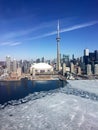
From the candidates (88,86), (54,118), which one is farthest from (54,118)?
(88,86)

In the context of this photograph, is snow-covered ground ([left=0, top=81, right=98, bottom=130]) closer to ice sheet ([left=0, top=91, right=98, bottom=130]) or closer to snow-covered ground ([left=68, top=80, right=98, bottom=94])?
ice sheet ([left=0, top=91, right=98, bottom=130])

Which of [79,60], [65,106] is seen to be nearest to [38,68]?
[79,60]

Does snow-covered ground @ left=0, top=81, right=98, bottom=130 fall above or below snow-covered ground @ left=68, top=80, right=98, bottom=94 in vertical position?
below

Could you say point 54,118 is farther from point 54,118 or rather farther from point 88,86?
point 88,86

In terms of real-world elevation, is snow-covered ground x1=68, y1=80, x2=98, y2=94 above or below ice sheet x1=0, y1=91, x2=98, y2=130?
above

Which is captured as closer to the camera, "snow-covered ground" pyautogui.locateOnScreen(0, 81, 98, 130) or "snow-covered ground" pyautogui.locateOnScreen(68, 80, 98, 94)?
"snow-covered ground" pyautogui.locateOnScreen(0, 81, 98, 130)

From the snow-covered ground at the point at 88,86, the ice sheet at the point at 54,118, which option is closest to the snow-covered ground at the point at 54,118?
the ice sheet at the point at 54,118

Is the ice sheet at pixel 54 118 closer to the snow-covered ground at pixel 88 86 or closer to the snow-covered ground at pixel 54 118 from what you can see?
the snow-covered ground at pixel 54 118

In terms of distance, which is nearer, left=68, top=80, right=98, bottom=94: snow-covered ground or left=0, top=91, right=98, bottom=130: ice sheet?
left=0, top=91, right=98, bottom=130: ice sheet

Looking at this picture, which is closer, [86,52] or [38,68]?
[38,68]

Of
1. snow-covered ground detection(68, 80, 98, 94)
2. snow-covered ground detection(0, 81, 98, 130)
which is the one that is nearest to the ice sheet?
snow-covered ground detection(0, 81, 98, 130)

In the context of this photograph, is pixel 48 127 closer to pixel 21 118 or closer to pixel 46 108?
pixel 21 118
